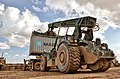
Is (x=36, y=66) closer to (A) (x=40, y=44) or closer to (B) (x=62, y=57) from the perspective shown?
(A) (x=40, y=44)

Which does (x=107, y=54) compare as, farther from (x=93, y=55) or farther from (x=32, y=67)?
(x=32, y=67)

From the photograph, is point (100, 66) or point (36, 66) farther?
point (36, 66)

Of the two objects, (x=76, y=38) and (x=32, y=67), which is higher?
(x=76, y=38)

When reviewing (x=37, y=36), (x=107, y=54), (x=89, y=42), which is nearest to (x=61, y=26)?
(x=89, y=42)

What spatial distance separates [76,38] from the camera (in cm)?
1368

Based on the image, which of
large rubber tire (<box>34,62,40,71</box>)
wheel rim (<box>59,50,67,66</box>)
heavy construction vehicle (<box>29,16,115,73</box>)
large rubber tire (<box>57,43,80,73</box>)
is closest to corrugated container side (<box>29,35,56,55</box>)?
large rubber tire (<box>34,62,40,71</box>)

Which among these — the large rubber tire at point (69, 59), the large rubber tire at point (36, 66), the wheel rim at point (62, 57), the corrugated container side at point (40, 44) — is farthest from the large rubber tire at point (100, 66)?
the corrugated container side at point (40, 44)

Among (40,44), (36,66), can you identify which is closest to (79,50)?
(36,66)

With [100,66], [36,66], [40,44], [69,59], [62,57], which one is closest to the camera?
[69,59]

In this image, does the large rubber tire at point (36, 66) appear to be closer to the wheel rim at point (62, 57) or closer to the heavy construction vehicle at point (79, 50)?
the heavy construction vehicle at point (79, 50)

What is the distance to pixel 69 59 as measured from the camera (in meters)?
12.4

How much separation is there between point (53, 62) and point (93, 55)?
12.7 ft

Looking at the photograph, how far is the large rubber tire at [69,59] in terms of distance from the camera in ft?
40.4

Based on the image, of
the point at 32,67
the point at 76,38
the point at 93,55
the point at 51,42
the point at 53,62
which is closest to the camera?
the point at 93,55
